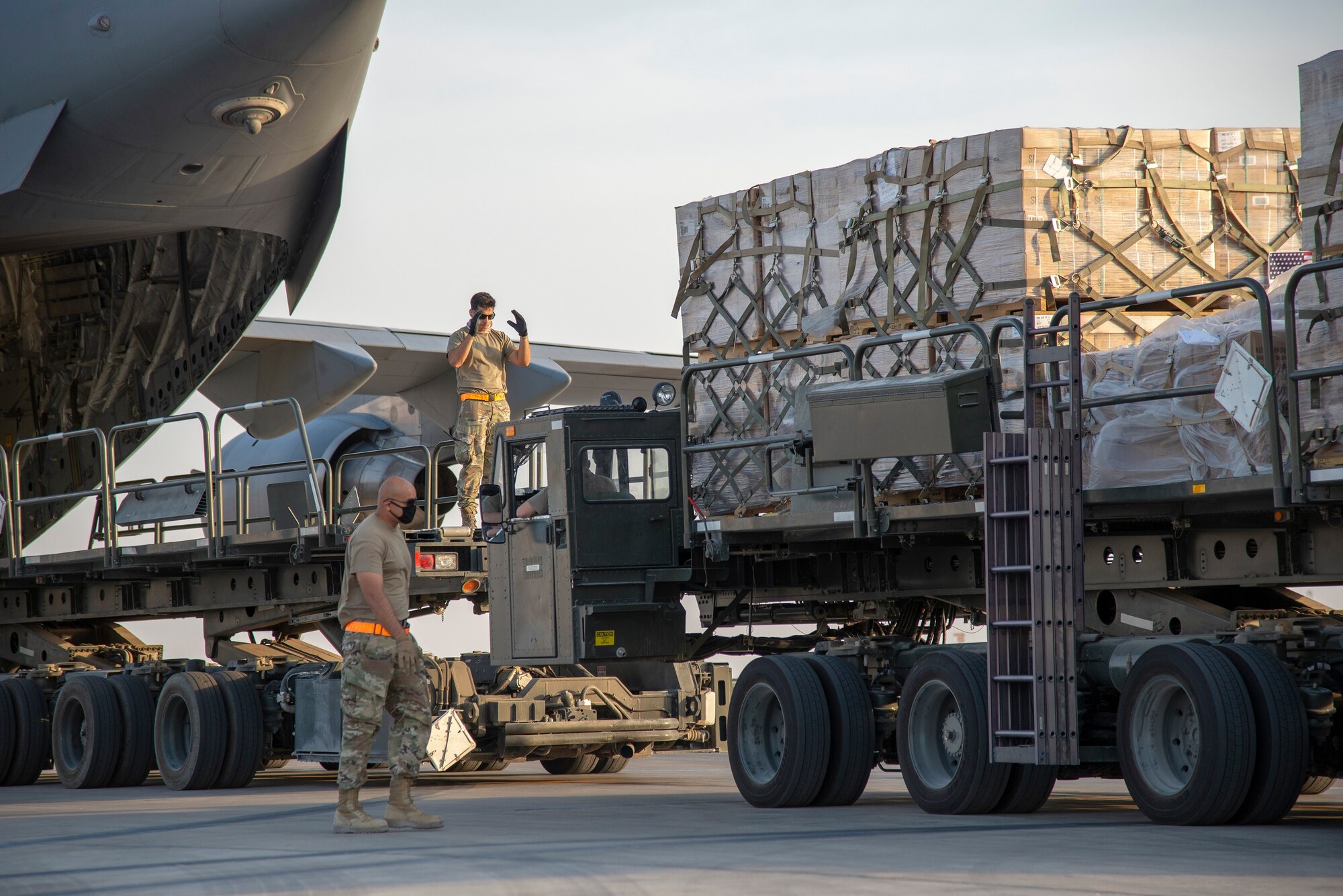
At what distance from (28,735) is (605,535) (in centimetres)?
734

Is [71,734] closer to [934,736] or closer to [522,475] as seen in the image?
[522,475]

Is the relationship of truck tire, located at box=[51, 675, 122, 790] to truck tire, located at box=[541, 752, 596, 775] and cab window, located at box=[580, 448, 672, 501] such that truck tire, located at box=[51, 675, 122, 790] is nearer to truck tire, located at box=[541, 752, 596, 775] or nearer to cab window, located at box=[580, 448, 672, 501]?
truck tire, located at box=[541, 752, 596, 775]

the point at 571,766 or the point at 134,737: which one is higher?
the point at 134,737

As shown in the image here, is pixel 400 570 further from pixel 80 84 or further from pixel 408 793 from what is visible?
pixel 80 84

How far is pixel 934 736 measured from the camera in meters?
9.70

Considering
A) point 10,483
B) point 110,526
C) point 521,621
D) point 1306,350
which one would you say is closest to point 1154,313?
point 1306,350

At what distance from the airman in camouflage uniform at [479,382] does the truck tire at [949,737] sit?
454 centimetres

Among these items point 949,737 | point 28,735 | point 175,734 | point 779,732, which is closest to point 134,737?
point 175,734

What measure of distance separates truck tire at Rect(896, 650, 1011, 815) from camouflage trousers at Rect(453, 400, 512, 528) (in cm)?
449

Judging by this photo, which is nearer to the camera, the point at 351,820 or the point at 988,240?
the point at 351,820

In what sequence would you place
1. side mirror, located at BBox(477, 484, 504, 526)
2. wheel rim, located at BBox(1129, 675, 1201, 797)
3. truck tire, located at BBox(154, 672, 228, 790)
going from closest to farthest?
wheel rim, located at BBox(1129, 675, 1201, 797), side mirror, located at BBox(477, 484, 504, 526), truck tire, located at BBox(154, 672, 228, 790)

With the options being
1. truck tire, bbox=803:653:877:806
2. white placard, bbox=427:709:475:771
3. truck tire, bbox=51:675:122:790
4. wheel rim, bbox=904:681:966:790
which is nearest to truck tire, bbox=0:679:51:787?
truck tire, bbox=51:675:122:790

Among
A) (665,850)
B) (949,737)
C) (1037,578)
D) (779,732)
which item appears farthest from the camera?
(779,732)

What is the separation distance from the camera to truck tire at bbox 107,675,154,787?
47.6 ft
